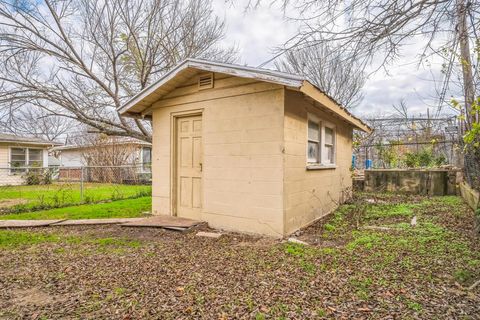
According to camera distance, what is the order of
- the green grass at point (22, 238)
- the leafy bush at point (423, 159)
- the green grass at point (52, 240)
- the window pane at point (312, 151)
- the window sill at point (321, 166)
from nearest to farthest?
1. the green grass at point (52, 240)
2. the green grass at point (22, 238)
3. the window sill at point (321, 166)
4. the window pane at point (312, 151)
5. the leafy bush at point (423, 159)

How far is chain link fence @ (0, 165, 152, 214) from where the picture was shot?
918 cm

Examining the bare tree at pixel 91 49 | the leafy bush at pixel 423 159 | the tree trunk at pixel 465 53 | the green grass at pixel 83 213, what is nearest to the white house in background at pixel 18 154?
the bare tree at pixel 91 49

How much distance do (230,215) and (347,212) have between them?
346cm

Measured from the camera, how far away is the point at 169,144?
6.40 metres

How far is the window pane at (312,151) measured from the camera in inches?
244

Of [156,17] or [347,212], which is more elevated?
[156,17]

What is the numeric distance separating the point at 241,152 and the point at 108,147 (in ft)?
48.5

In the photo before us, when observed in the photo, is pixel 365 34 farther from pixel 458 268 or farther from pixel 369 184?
pixel 369 184

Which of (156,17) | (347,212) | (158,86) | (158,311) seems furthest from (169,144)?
(156,17)

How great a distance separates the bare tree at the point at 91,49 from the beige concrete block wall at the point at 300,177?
592 centimetres

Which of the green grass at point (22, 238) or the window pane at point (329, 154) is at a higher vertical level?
the window pane at point (329, 154)

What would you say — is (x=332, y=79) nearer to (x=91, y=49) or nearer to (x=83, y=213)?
(x=91, y=49)

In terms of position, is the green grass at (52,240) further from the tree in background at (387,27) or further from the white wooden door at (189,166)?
the tree in background at (387,27)

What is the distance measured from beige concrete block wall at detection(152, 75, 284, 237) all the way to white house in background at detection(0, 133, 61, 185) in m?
13.9
